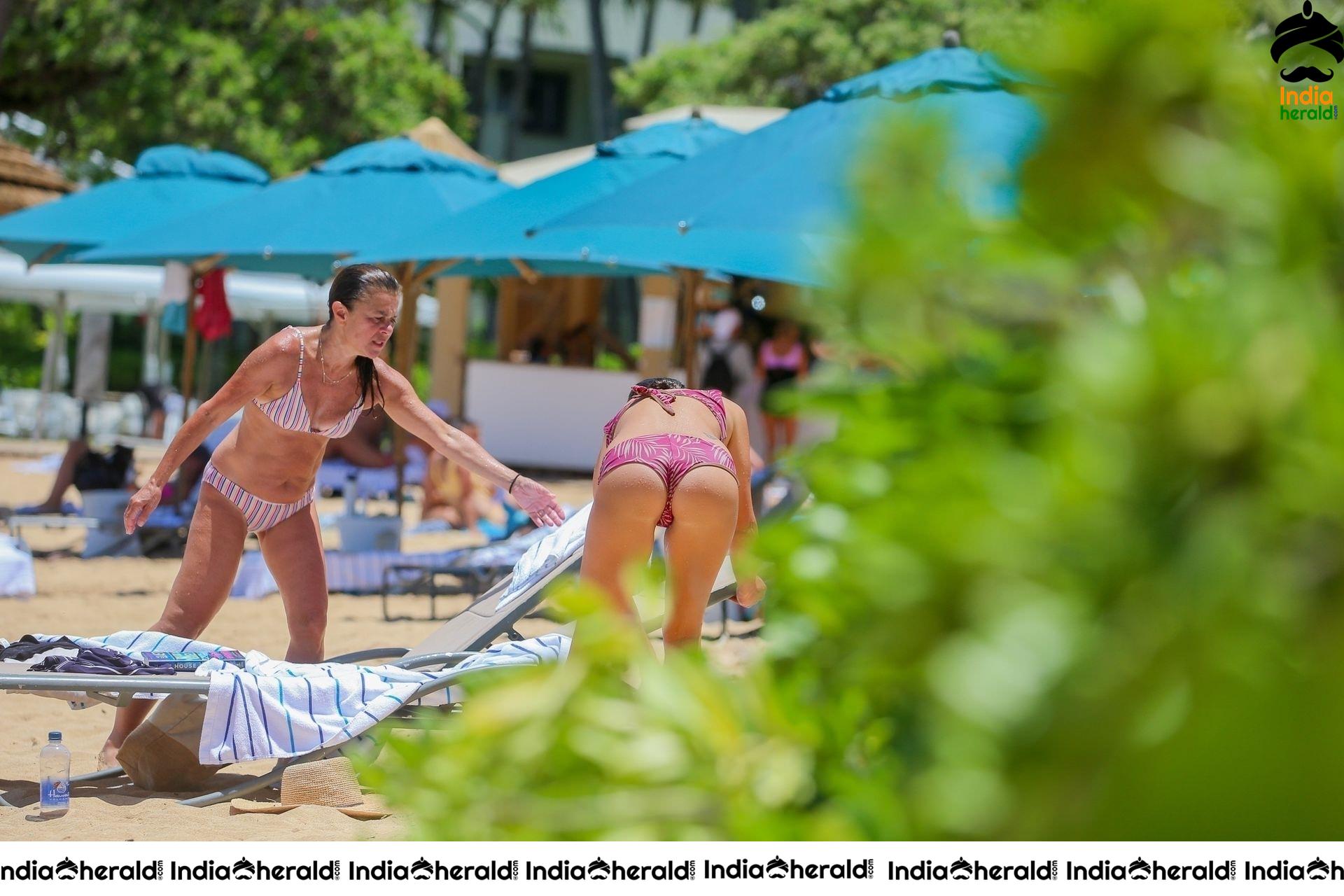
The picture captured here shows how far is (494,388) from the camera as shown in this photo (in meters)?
18.4

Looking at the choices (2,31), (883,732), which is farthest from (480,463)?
(2,31)

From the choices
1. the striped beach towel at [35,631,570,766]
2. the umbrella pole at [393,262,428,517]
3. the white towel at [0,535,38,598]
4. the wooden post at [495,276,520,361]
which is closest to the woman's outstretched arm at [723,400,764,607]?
the striped beach towel at [35,631,570,766]

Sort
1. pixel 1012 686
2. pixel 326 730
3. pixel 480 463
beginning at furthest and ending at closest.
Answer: pixel 480 463 < pixel 326 730 < pixel 1012 686

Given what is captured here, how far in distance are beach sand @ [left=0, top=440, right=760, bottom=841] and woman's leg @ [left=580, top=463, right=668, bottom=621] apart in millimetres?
637

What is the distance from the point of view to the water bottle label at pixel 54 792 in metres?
4.14

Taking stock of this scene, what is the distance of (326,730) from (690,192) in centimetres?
346

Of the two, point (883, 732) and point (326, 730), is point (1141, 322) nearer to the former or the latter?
point (883, 732)

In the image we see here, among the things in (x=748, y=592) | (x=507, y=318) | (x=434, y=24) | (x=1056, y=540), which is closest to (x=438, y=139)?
(x=507, y=318)

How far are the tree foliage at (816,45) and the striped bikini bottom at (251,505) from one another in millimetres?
19377

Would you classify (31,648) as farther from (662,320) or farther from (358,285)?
(662,320)

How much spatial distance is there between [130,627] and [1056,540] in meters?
7.15

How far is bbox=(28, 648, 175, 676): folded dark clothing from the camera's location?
4266 millimetres

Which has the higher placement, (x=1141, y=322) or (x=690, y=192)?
(x=690, y=192)

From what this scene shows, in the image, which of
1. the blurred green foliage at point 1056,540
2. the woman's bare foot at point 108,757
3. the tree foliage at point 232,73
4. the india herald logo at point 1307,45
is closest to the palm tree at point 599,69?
the tree foliage at point 232,73
